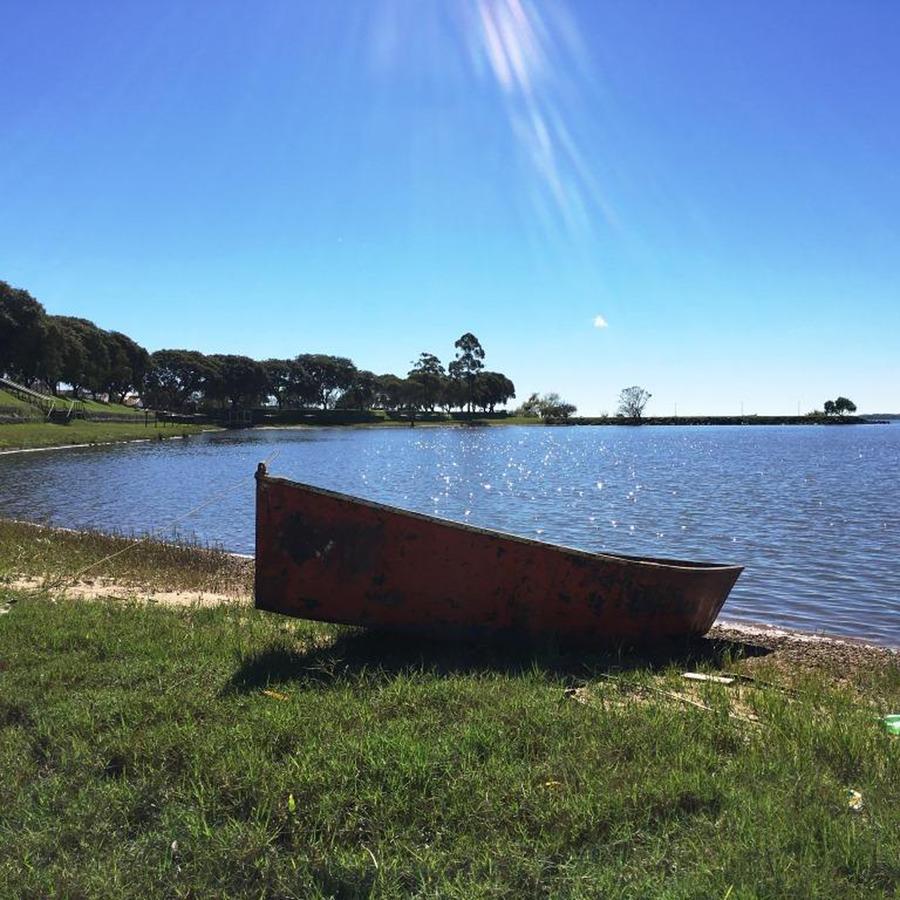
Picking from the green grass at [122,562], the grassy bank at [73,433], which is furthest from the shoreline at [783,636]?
the grassy bank at [73,433]

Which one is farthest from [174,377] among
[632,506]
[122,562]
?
[122,562]

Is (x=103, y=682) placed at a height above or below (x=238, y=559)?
above

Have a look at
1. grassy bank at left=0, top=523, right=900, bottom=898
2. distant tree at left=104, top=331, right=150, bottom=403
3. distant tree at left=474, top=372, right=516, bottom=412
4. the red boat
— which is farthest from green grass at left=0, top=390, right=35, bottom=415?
distant tree at left=474, top=372, right=516, bottom=412

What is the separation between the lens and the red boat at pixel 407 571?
6.45 meters

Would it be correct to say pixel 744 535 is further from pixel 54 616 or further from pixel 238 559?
pixel 54 616

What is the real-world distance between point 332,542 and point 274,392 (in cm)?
12155

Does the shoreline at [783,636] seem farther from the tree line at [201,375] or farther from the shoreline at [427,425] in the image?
the tree line at [201,375]

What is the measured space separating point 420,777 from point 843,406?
701 feet

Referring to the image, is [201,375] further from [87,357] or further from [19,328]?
[19,328]

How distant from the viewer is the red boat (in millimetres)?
6445

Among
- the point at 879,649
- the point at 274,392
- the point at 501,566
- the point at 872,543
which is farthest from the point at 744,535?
the point at 274,392

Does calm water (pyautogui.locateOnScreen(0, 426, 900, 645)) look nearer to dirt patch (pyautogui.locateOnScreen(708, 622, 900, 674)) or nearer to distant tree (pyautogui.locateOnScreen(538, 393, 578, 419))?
dirt patch (pyautogui.locateOnScreen(708, 622, 900, 674))

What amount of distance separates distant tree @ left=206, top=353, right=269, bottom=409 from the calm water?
65.3 meters

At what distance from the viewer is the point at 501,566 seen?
666 cm
